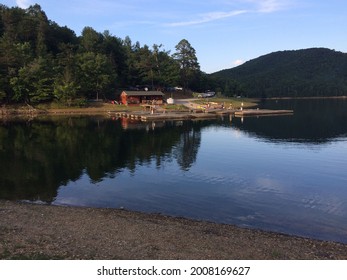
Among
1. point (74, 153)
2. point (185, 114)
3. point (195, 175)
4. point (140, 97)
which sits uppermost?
point (140, 97)

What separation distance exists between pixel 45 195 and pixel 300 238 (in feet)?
51.2

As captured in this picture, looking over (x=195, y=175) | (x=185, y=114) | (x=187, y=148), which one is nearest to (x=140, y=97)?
(x=185, y=114)

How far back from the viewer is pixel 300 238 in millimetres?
15758

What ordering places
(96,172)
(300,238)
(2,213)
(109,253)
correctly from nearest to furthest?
(109,253), (300,238), (2,213), (96,172)

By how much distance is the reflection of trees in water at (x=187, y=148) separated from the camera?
34.3 m

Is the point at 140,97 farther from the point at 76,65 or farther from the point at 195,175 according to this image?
the point at 195,175

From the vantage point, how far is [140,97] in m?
101

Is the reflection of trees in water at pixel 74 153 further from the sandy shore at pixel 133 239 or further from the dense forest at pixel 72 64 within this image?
the dense forest at pixel 72 64

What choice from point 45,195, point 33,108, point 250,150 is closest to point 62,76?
point 33,108

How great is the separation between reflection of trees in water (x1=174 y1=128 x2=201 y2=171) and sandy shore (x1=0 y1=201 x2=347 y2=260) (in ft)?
48.7

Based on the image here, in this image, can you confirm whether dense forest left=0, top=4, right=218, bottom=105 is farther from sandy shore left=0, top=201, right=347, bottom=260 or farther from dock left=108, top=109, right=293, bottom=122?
sandy shore left=0, top=201, right=347, bottom=260

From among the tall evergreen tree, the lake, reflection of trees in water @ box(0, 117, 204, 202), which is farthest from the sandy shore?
the tall evergreen tree

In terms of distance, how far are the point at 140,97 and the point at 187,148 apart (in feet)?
200
